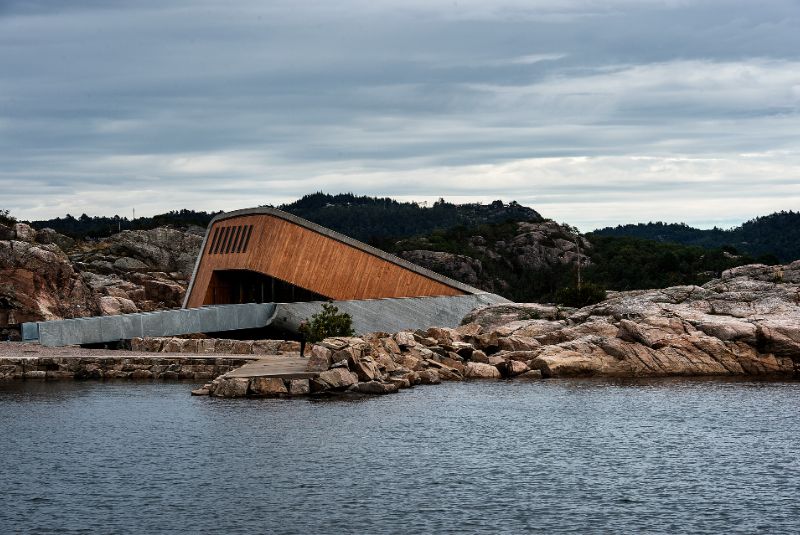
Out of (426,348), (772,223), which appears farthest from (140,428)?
(772,223)

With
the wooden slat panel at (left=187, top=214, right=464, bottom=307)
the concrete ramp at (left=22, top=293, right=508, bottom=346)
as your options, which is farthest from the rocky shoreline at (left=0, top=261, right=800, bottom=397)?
the wooden slat panel at (left=187, top=214, right=464, bottom=307)

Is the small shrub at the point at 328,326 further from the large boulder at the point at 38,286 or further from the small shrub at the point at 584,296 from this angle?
the large boulder at the point at 38,286

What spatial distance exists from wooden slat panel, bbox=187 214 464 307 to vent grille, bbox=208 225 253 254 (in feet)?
1.22

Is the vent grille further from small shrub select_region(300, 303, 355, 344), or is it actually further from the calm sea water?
the calm sea water

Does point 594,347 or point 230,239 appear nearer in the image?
point 594,347

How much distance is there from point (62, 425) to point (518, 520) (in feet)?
63.2

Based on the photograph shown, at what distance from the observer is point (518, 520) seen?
26.3 metres

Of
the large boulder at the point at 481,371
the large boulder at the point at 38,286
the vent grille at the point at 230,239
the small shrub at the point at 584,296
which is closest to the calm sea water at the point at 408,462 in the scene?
the large boulder at the point at 481,371

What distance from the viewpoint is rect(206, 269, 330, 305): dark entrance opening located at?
6738 cm

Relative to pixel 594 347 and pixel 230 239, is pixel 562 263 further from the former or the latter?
pixel 594 347

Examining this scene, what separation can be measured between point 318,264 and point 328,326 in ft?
26.7

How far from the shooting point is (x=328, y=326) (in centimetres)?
5875

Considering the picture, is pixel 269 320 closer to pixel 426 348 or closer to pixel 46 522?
pixel 426 348

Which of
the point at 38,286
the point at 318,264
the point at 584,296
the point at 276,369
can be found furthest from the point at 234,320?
the point at 584,296
